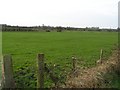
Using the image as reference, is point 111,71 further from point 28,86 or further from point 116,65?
point 28,86

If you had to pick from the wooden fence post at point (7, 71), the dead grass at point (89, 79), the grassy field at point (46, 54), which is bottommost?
the grassy field at point (46, 54)

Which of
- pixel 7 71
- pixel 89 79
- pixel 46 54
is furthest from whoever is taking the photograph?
pixel 46 54

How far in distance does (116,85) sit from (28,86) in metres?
3.31

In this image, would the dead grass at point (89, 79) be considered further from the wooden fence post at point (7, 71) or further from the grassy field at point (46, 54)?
the wooden fence post at point (7, 71)

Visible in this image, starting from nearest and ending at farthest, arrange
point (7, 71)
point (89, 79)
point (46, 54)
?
point (7, 71) → point (89, 79) → point (46, 54)

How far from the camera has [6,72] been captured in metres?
8.74

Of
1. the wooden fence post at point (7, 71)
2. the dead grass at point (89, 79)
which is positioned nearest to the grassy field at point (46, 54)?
the dead grass at point (89, 79)

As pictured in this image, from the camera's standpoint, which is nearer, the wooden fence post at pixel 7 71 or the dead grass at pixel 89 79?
the wooden fence post at pixel 7 71

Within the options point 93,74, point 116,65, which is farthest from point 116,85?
point 116,65

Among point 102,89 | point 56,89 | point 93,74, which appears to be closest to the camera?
point 56,89

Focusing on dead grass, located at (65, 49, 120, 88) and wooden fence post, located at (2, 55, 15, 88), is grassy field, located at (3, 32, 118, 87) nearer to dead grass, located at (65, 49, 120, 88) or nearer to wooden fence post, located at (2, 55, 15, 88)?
dead grass, located at (65, 49, 120, 88)

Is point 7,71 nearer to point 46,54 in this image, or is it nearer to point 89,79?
point 89,79

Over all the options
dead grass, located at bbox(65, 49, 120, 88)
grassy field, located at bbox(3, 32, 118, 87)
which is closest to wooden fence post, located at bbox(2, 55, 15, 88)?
dead grass, located at bbox(65, 49, 120, 88)

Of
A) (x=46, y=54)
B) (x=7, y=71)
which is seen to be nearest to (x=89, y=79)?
(x=7, y=71)
